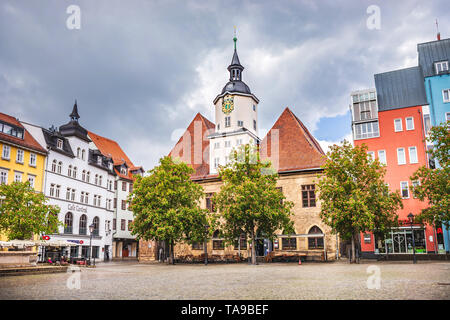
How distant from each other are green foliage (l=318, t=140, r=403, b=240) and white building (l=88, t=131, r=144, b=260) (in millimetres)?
34375

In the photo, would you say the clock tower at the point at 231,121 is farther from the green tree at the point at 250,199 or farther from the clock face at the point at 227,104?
the green tree at the point at 250,199

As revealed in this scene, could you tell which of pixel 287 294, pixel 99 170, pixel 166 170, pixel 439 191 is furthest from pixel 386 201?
pixel 99 170

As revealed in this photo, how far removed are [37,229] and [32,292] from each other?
72.2 feet

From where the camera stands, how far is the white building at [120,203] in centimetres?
6103

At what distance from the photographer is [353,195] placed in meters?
31.4

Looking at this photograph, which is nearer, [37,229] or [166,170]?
[37,229]

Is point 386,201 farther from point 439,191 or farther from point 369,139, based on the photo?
point 369,139

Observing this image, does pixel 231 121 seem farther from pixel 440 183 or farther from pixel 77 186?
pixel 440 183

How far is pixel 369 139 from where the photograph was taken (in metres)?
44.9

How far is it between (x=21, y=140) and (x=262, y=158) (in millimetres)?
26235

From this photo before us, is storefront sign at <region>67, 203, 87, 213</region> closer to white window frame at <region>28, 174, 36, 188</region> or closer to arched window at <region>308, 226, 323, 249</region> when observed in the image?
white window frame at <region>28, 174, 36, 188</region>

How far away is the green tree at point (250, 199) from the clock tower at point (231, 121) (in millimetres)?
12756

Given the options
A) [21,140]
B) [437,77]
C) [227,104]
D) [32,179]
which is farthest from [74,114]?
[437,77]

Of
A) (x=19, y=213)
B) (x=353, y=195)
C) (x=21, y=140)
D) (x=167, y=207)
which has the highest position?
(x=21, y=140)
